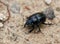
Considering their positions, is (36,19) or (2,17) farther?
(2,17)

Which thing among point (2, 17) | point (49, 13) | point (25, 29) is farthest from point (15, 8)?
point (49, 13)

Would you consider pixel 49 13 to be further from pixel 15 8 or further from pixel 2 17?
pixel 2 17

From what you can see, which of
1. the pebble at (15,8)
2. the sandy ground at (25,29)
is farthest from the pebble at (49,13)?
the pebble at (15,8)

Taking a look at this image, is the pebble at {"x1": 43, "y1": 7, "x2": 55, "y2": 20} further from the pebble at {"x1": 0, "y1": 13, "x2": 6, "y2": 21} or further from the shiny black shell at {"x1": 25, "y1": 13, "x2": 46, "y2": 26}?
the pebble at {"x1": 0, "y1": 13, "x2": 6, "y2": 21}

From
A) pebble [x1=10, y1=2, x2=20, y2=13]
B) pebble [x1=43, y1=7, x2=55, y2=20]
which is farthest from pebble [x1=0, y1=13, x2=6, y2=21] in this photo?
pebble [x1=43, y1=7, x2=55, y2=20]

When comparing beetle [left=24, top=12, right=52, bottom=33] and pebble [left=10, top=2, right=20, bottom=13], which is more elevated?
pebble [left=10, top=2, right=20, bottom=13]

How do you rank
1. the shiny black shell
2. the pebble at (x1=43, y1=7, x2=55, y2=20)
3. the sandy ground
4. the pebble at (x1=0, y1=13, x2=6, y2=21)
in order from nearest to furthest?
the sandy ground
the shiny black shell
the pebble at (x1=0, y1=13, x2=6, y2=21)
the pebble at (x1=43, y1=7, x2=55, y2=20)

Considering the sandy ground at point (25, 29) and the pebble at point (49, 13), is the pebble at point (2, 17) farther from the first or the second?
the pebble at point (49, 13)

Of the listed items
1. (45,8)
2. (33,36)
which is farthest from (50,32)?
(45,8)

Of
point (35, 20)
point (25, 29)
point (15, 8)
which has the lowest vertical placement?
point (25, 29)
